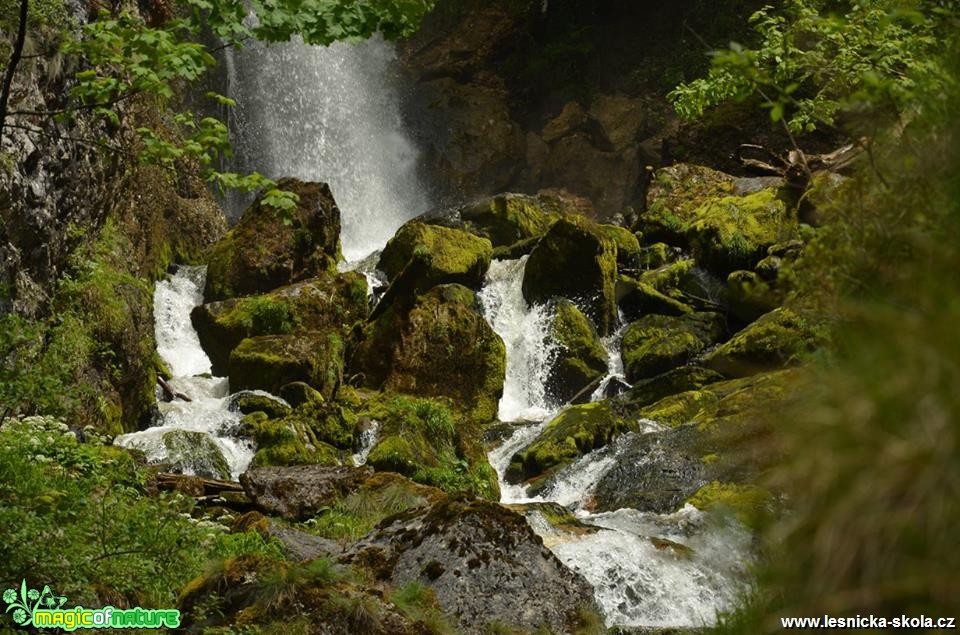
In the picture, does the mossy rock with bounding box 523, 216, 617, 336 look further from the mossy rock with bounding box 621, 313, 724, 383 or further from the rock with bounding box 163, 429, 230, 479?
the rock with bounding box 163, 429, 230, 479

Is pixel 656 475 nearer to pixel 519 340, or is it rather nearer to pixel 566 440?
pixel 566 440

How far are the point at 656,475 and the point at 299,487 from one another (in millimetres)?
4821

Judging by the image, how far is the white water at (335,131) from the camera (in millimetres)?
28891

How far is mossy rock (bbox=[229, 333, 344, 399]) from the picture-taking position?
14.5 meters

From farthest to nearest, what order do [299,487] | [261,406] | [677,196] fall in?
[677,196] < [261,406] < [299,487]

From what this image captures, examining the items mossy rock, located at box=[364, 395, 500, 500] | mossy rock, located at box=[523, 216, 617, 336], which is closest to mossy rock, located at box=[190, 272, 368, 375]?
mossy rock, located at box=[523, 216, 617, 336]

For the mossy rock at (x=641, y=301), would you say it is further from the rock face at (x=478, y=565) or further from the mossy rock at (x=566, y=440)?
the rock face at (x=478, y=565)

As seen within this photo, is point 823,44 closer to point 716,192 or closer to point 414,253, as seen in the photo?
point 414,253

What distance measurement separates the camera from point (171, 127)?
2120 cm

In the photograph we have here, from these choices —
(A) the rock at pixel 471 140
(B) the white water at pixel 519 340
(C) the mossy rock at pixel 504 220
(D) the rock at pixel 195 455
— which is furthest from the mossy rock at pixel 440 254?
(A) the rock at pixel 471 140

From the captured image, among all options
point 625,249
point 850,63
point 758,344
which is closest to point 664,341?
point 758,344

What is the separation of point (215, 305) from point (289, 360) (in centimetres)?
332

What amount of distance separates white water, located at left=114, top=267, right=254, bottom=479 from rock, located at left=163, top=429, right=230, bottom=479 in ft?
0.36

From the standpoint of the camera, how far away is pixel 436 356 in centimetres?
1600
